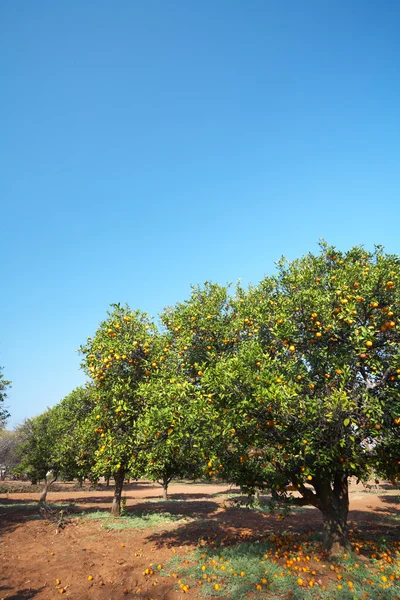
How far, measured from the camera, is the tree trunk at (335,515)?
10797 mm

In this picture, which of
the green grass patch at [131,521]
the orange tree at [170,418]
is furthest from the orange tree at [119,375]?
the green grass patch at [131,521]

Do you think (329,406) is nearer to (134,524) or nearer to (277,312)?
(277,312)

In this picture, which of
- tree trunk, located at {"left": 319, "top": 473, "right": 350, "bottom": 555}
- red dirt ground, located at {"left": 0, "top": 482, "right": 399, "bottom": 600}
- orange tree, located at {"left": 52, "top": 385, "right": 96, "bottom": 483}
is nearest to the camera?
red dirt ground, located at {"left": 0, "top": 482, "right": 399, "bottom": 600}

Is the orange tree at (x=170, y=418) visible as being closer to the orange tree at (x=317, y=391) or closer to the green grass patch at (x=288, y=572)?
the orange tree at (x=317, y=391)

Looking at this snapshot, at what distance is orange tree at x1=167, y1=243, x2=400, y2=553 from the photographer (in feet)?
27.5

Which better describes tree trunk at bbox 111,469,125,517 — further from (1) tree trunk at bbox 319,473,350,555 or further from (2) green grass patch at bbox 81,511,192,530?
(1) tree trunk at bbox 319,473,350,555

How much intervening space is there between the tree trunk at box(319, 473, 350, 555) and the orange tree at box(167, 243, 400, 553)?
0.03 meters

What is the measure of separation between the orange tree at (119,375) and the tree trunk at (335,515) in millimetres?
7161

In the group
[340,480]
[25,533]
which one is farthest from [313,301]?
[25,533]

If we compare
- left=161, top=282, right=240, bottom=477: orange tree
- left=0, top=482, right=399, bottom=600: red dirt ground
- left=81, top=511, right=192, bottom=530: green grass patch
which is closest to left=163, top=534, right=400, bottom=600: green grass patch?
left=0, top=482, right=399, bottom=600: red dirt ground

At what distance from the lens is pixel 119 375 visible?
13.4 meters

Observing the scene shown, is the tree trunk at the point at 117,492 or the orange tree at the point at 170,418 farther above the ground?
the orange tree at the point at 170,418

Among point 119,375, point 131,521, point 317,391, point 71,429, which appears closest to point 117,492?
point 131,521

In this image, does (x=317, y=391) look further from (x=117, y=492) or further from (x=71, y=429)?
(x=71, y=429)
